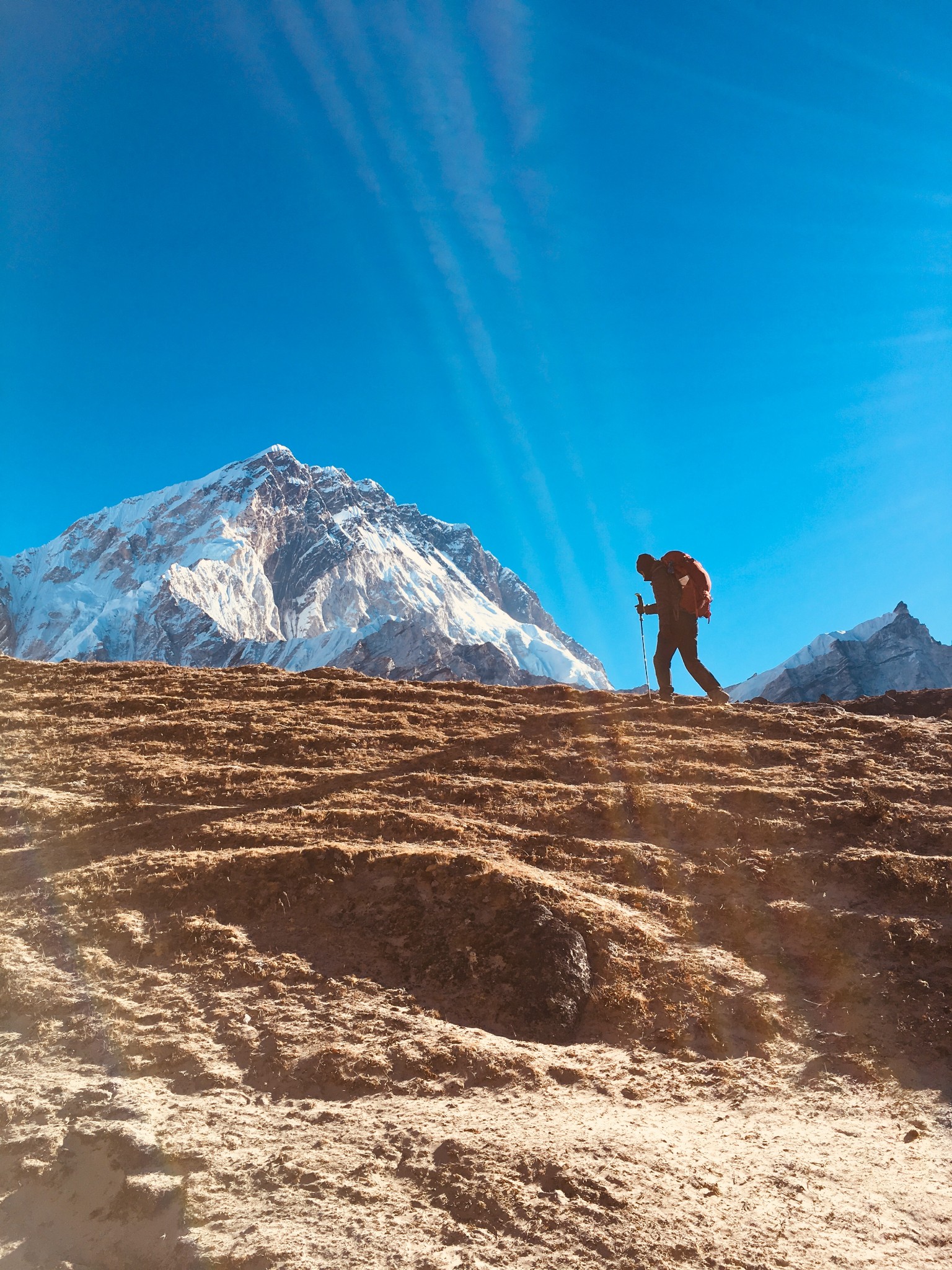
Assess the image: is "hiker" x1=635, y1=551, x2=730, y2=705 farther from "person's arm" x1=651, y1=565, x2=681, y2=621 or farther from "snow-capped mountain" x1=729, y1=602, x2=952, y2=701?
"snow-capped mountain" x1=729, y1=602, x2=952, y2=701

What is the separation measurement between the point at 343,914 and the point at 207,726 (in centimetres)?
558

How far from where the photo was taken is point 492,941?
645 cm

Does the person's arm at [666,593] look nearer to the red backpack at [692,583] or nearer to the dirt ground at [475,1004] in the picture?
the red backpack at [692,583]

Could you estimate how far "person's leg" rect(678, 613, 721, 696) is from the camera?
13648 millimetres

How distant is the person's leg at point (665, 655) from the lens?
13781 mm

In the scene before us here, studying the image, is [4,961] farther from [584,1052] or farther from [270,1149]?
[584,1052]

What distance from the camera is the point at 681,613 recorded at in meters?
13.7

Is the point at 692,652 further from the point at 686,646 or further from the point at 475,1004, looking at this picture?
the point at 475,1004

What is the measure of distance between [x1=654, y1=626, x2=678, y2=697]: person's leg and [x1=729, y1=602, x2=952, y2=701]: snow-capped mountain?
72.8 meters

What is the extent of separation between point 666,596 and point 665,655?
3.39ft

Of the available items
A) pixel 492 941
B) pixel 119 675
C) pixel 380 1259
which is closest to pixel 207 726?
pixel 119 675

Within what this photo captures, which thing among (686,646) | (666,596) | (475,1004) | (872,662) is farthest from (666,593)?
(872,662)

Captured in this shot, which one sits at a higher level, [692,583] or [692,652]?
[692,583]

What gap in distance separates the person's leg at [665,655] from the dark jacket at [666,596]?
134mm
